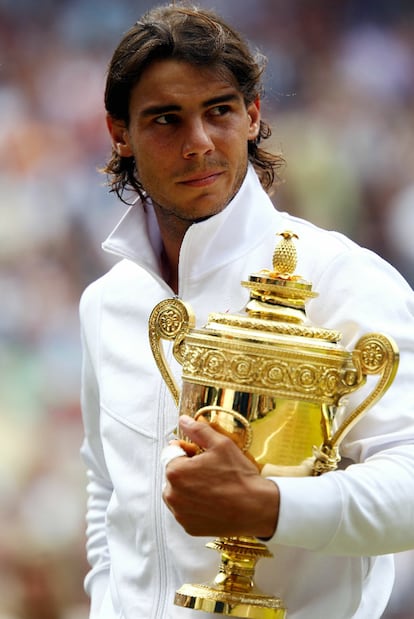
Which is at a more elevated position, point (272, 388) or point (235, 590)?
point (272, 388)

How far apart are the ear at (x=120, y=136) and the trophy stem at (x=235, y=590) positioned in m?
0.69

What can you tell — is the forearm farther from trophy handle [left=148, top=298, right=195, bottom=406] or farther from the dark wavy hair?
the dark wavy hair

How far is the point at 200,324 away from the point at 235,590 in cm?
37

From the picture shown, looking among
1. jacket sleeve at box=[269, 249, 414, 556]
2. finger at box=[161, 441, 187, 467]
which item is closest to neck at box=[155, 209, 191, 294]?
jacket sleeve at box=[269, 249, 414, 556]

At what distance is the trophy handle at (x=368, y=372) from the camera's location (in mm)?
1284

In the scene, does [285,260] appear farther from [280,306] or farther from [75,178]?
[75,178]

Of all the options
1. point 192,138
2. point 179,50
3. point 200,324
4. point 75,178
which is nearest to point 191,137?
point 192,138

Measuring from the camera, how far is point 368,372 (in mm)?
1297

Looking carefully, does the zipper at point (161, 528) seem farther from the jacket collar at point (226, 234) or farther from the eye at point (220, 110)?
the eye at point (220, 110)

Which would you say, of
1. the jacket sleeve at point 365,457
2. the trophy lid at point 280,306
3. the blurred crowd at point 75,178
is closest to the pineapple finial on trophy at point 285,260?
the trophy lid at point 280,306

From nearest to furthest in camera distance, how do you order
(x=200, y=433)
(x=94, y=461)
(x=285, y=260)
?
(x=200, y=433) < (x=285, y=260) < (x=94, y=461)

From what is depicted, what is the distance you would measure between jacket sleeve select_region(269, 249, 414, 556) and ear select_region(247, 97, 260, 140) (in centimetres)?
34

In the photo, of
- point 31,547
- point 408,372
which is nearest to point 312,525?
point 408,372

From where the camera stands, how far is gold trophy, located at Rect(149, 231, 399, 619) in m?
1.29
